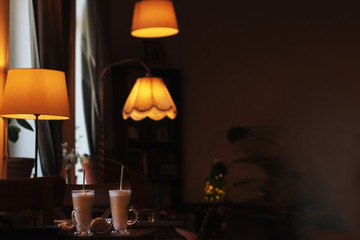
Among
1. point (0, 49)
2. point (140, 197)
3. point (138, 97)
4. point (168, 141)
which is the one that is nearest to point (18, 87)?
point (0, 49)

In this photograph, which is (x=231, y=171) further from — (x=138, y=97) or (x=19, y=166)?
(x=19, y=166)

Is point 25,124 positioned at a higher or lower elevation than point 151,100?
lower

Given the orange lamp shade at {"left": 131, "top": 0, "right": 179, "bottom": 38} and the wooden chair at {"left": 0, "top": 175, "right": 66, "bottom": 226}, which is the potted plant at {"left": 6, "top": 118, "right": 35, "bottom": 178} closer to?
the orange lamp shade at {"left": 131, "top": 0, "right": 179, "bottom": 38}

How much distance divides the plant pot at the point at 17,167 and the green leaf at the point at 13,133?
0.18 metres

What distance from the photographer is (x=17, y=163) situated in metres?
4.52

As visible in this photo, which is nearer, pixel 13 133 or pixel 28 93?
pixel 28 93

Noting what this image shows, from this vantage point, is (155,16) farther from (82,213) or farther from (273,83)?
(82,213)

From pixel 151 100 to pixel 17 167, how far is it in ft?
4.95

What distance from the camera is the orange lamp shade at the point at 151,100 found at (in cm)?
568

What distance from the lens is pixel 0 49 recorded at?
4.18 m

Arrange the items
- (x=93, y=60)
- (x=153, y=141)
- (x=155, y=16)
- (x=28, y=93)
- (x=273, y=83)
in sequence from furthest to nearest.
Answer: (x=153, y=141)
(x=273, y=83)
(x=93, y=60)
(x=155, y=16)
(x=28, y=93)

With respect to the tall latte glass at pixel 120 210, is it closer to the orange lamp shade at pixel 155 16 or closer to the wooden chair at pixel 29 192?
the wooden chair at pixel 29 192

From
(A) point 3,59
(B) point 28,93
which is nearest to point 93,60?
(A) point 3,59

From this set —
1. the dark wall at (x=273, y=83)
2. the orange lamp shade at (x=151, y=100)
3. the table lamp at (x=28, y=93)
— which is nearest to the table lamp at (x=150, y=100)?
the orange lamp shade at (x=151, y=100)
